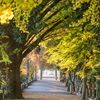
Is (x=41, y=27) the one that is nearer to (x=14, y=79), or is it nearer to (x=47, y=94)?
(x=14, y=79)

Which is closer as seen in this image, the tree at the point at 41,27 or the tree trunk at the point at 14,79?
the tree at the point at 41,27

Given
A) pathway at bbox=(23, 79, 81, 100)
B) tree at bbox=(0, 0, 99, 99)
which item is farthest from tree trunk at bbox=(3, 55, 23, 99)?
pathway at bbox=(23, 79, 81, 100)

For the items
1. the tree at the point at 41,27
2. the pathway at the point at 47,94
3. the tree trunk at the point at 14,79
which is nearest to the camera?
the tree at the point at 41,27

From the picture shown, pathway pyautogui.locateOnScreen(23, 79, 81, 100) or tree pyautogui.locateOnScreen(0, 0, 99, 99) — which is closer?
tree pyautogui.locateOnScreen(0, 0, 99, 99)

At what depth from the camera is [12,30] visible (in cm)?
939

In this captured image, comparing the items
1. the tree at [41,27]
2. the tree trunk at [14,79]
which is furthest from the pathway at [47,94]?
the tree at [41,27]

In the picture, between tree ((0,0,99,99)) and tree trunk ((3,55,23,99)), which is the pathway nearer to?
tree trunk ((3,55,23,99))

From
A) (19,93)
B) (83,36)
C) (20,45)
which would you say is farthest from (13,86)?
(83,36)

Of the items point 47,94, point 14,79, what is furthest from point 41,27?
point 47,94

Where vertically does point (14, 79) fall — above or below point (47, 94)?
above

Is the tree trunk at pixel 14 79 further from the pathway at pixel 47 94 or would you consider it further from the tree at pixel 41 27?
the pathway at pixel 47 94

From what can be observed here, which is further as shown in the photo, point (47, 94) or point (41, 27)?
point (47, 94)

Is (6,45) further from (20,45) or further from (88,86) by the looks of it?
(88,86)

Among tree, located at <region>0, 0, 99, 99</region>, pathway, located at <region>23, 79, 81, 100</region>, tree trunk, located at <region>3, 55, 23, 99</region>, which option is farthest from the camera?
pathway, located at <region>23, 79, 81, 100</region>
